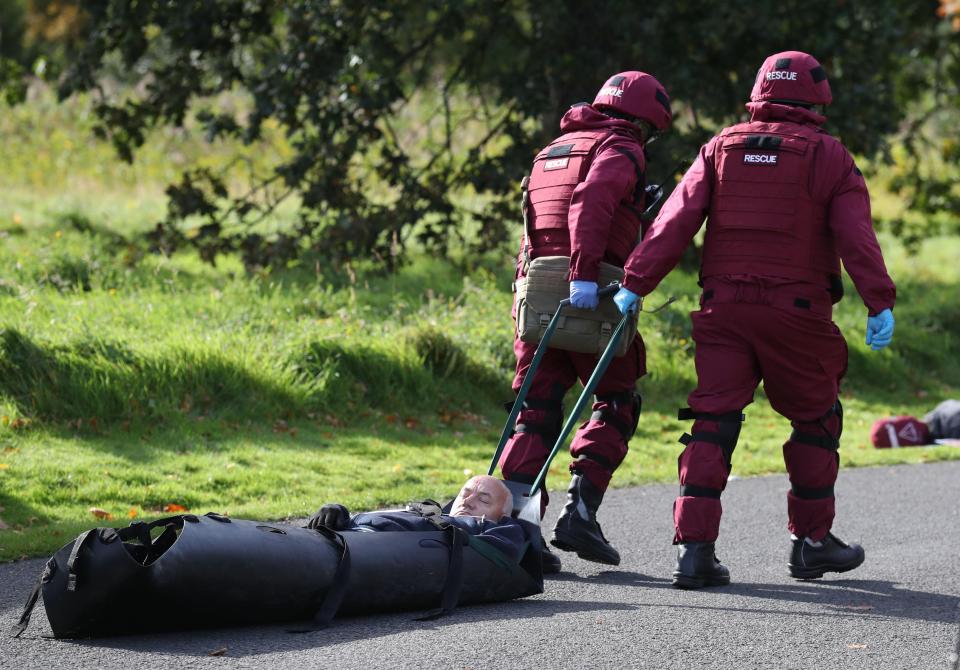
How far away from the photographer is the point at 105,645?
425cm

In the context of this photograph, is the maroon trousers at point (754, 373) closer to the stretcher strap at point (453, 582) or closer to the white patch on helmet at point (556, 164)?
the white patch on helmet at point (556, 164)

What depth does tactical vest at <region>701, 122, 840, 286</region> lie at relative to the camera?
5469 millimetres

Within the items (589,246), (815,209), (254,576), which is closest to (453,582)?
(254,576)

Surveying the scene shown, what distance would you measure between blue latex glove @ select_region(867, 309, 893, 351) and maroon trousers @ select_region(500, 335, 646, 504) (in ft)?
3.35

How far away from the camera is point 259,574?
174 inches

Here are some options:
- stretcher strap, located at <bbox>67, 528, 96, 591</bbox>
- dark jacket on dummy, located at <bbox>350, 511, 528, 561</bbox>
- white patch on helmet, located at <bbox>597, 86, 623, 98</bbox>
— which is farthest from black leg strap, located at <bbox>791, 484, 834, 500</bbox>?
stretcher strap, located at <bbox>67, 528, 96, 591</bbox>

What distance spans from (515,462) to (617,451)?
45cm

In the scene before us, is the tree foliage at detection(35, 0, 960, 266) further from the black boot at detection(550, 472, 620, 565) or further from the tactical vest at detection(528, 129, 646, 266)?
the black boot at detection(550, 472, 620, 565)

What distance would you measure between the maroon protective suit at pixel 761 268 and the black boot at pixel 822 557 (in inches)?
18.4

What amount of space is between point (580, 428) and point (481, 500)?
79 cm

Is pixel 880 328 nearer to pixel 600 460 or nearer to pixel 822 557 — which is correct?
pixel 822 557

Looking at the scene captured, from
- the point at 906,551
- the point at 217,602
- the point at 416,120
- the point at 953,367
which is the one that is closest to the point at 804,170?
the point at 906,551

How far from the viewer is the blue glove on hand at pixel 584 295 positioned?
5.57 metres

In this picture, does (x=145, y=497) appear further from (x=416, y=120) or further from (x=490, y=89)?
(x=416, y=120)
